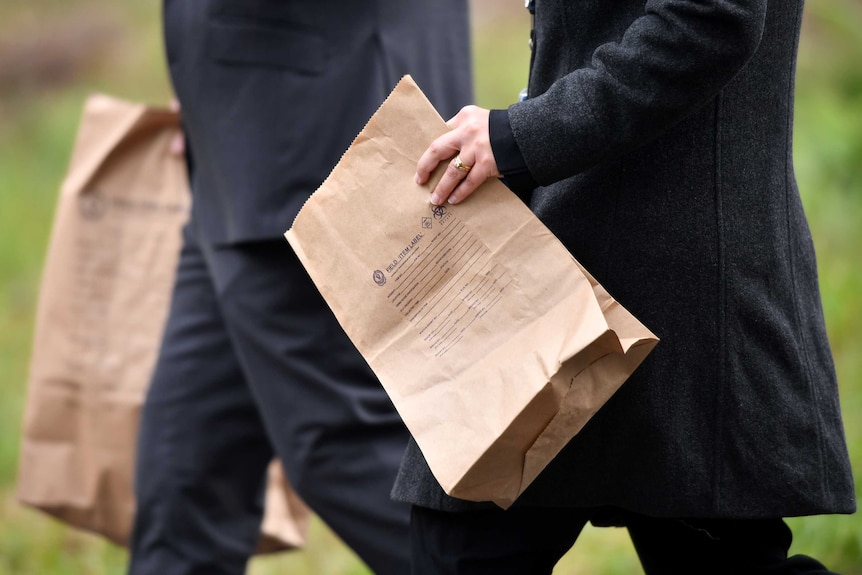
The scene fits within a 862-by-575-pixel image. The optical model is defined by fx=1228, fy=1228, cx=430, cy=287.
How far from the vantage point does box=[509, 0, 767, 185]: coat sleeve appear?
1.33 meters

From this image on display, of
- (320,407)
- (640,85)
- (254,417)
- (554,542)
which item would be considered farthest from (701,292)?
(254,417)

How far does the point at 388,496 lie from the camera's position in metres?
2.15

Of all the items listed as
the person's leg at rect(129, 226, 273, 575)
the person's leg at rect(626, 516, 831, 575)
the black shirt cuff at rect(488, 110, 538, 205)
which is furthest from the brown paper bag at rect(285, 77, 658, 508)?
the person's leg at rect(129, 226, 273, 575)

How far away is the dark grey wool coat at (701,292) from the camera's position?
4.86 ft

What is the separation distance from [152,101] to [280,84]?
554 cm

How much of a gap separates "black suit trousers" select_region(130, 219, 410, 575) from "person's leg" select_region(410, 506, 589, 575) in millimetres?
542

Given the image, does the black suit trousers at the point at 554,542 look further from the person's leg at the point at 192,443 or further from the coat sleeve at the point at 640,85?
the person's leg at the point at 192,443

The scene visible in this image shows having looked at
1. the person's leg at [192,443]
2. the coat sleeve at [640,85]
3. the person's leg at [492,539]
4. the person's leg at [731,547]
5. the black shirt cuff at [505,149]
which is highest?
the coat sleeve at [640,85]

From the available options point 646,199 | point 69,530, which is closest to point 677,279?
point 646,199

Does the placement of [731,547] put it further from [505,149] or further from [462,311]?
[505,149]

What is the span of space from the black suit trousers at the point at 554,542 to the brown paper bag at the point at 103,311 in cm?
114

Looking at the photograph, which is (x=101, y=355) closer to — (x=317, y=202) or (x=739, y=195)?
(x=317, y=202)

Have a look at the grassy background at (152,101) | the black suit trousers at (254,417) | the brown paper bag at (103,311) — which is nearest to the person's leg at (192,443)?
the black suit trousers at (254,417)

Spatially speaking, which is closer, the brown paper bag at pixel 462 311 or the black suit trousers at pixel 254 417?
the brown paper bag at pixel 462 311
